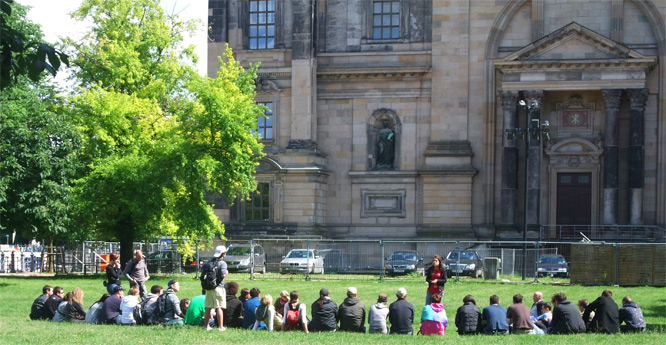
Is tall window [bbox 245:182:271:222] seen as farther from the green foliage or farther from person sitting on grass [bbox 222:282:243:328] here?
person sitting on grass [bbox 222:282:243:328]

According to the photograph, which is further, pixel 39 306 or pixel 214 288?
pixel 39 306

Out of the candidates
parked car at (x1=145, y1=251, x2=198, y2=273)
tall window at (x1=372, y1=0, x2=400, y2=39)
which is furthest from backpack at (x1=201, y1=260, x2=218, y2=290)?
tall window at (x1=372, y1=0, x2=400, y2=39)

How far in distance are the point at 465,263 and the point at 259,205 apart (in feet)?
50.5

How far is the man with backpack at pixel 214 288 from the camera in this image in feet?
78.2

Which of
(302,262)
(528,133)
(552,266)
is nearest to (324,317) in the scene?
(552,266)

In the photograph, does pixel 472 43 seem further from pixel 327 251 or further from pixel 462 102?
pixel 327 251

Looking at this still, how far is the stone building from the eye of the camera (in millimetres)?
54812

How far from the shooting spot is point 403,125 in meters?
58.2

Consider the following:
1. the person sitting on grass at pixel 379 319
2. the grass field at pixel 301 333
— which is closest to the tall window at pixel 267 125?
the grass field at pixel 301 333

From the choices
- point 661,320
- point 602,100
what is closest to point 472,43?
point 602,100

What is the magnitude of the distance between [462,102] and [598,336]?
114ft

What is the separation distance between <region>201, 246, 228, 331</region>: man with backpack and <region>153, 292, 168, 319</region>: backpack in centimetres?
114

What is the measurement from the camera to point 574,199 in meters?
56.5

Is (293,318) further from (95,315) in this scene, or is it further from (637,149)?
(637,149)
